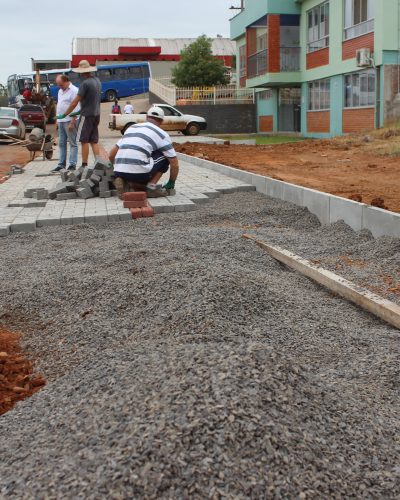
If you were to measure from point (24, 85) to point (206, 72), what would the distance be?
45.1 feet

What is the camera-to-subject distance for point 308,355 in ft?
12.2

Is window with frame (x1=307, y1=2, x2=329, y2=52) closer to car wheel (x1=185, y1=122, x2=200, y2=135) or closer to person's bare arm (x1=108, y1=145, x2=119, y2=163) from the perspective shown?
car wheel (x1=185, y1=122, x2=200, y2=135)

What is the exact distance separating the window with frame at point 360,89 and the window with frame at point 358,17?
1507mm

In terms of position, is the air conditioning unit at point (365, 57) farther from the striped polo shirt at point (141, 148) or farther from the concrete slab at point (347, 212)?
the concrete slab at point (347, 212)

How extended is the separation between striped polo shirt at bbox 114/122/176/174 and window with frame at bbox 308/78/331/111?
20.2 m

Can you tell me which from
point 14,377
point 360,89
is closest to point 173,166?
point 14,377

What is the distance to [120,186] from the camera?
31.3 feet

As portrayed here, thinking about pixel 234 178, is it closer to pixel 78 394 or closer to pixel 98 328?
pixel 98 328

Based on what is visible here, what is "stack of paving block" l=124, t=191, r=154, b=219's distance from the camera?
843 cm

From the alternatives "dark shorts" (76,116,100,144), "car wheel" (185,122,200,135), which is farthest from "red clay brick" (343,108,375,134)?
"dark shorts" (76,116,100,144)

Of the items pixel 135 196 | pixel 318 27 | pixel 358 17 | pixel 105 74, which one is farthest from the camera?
pixel 105 74

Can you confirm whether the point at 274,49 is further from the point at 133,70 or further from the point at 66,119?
the point at 66,119

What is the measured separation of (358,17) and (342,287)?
2250cm

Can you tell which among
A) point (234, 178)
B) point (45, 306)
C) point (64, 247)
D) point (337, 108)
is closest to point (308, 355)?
point (45, 306)
